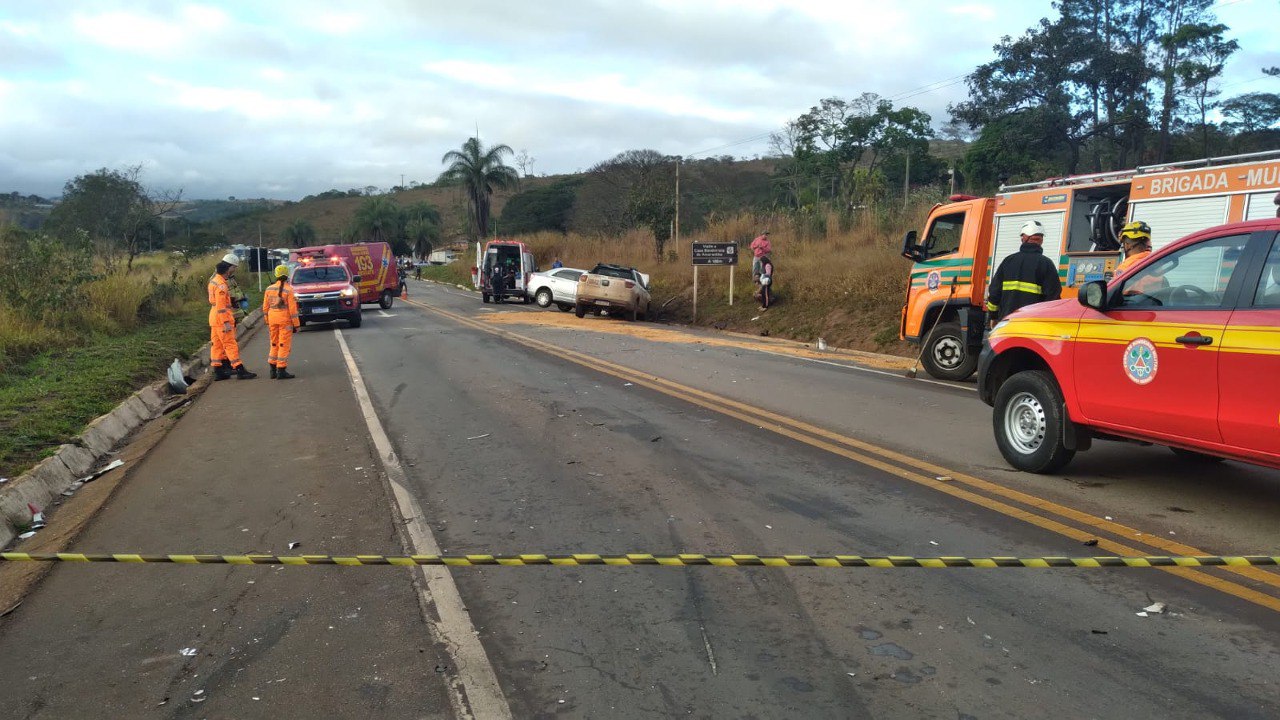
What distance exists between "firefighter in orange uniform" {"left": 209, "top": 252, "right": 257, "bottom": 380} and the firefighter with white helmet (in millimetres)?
10295

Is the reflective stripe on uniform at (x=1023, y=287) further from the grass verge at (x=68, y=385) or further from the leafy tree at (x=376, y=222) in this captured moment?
the leafy tree at (x=376, y=222)

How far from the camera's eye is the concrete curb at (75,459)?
6.14 metres

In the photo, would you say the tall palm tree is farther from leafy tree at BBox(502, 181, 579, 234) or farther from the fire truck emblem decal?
the fire truck emblem decal

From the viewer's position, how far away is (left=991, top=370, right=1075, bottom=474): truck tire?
21.0 feet

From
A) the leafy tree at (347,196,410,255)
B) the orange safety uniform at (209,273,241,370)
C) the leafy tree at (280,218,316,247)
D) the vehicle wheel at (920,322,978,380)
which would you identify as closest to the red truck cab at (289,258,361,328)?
the orange safety uniform at (209,273,241,370)

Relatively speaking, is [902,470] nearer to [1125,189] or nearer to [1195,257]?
[1195,257]

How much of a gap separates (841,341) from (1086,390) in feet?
42.7

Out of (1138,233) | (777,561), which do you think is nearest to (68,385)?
(777,561)

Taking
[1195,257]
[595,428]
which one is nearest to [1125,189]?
[1195,257]

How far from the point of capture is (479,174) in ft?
205

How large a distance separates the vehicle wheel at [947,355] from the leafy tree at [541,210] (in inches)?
2325

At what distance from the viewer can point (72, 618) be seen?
4371 mm

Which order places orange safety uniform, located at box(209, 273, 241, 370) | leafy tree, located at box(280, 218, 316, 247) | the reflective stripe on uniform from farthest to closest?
leafy tree, located at box(280, 218, 316, 247) → orange safety uniform, located at box(209, 273, 241, 370) → the reflective stripe on uniform

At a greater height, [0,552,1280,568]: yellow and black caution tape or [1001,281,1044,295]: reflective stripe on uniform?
[1001,281,1044,295]: reflective stripe on uniform
